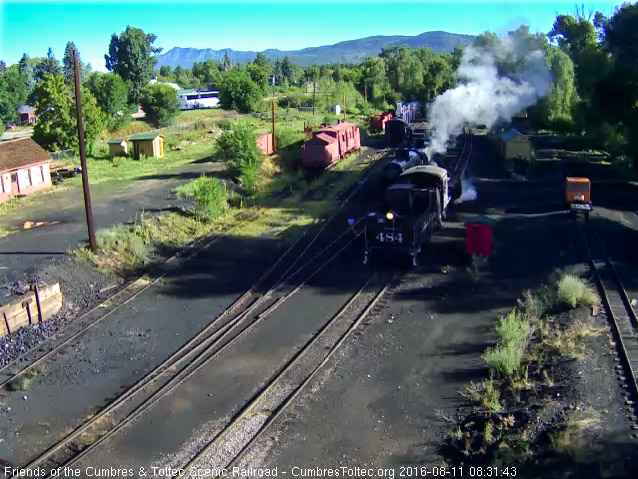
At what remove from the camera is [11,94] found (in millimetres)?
79000

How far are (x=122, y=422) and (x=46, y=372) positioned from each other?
334 centimetres

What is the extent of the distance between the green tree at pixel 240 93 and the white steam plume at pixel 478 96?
30.8 m

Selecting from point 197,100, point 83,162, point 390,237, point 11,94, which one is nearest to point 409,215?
point 390,237

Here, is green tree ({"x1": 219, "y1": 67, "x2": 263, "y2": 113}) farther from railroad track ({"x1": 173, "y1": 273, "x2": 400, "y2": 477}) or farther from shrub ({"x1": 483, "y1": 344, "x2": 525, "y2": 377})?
shrub ({"x1": 483, "y1": 344, "x2": 525, "y2": 377})

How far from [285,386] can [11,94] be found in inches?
3199

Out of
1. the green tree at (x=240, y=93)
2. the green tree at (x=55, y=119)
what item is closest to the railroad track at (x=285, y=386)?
the green tree at (x=55, y=119)

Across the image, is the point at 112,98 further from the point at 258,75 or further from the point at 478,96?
the point at 478,96

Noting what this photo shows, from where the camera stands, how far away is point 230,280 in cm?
1872

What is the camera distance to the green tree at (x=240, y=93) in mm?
72375

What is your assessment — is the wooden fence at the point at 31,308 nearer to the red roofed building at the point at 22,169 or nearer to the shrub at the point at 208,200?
the shrub at the point at 208,200

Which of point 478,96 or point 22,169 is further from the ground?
point 478,96

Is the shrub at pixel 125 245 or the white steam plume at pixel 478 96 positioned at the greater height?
the white steam plume at pixel 478 96

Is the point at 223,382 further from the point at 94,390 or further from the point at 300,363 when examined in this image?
the point at 94,390

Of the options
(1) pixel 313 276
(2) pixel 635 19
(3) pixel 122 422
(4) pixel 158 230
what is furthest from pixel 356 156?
(3) pixel 122 422
